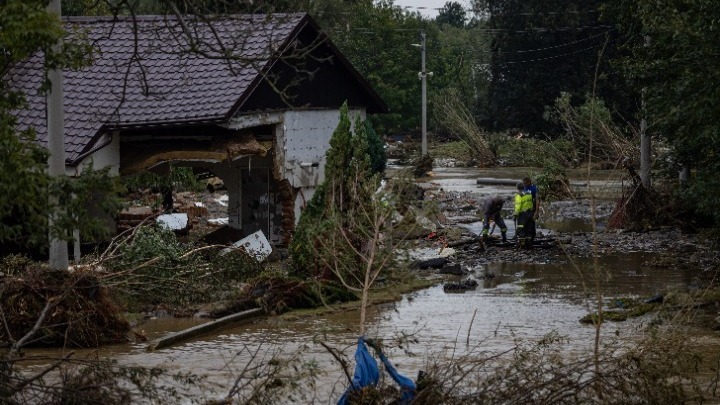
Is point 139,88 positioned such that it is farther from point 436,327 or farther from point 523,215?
point 436,327

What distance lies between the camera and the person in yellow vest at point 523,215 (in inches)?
1040

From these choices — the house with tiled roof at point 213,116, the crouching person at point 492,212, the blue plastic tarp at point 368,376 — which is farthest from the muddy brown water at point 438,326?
the house with tiled roof at point 213,116

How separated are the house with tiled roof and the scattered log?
4.88 meters

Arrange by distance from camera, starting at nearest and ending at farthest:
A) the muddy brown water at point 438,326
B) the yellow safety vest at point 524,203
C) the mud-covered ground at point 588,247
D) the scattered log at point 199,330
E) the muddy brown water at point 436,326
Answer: the muddy brown water at point 438,326
the muddy brown water at point 436,326
the scattered log at point 199,330
the mud-covered ground at point 588,247
the yellow safety vest at point 524,203

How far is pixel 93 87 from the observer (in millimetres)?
24688

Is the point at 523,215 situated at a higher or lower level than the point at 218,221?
higher

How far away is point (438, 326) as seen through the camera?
1841cm

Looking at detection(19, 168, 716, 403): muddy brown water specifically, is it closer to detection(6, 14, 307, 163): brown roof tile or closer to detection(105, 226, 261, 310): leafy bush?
detection(105, 226, 261, 310): leafy bush

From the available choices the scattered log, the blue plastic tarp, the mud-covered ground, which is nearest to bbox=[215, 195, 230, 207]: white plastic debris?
the mud-covered ground

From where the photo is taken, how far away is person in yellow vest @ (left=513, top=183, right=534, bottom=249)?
26.4m

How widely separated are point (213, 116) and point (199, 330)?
22.1 feet

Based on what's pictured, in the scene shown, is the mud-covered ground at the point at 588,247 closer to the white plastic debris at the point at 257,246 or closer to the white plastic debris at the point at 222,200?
the white plastic debris at the point at 257,246

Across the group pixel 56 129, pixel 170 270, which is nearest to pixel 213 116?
pixel 170 270

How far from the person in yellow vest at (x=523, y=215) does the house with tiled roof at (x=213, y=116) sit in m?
4.64
